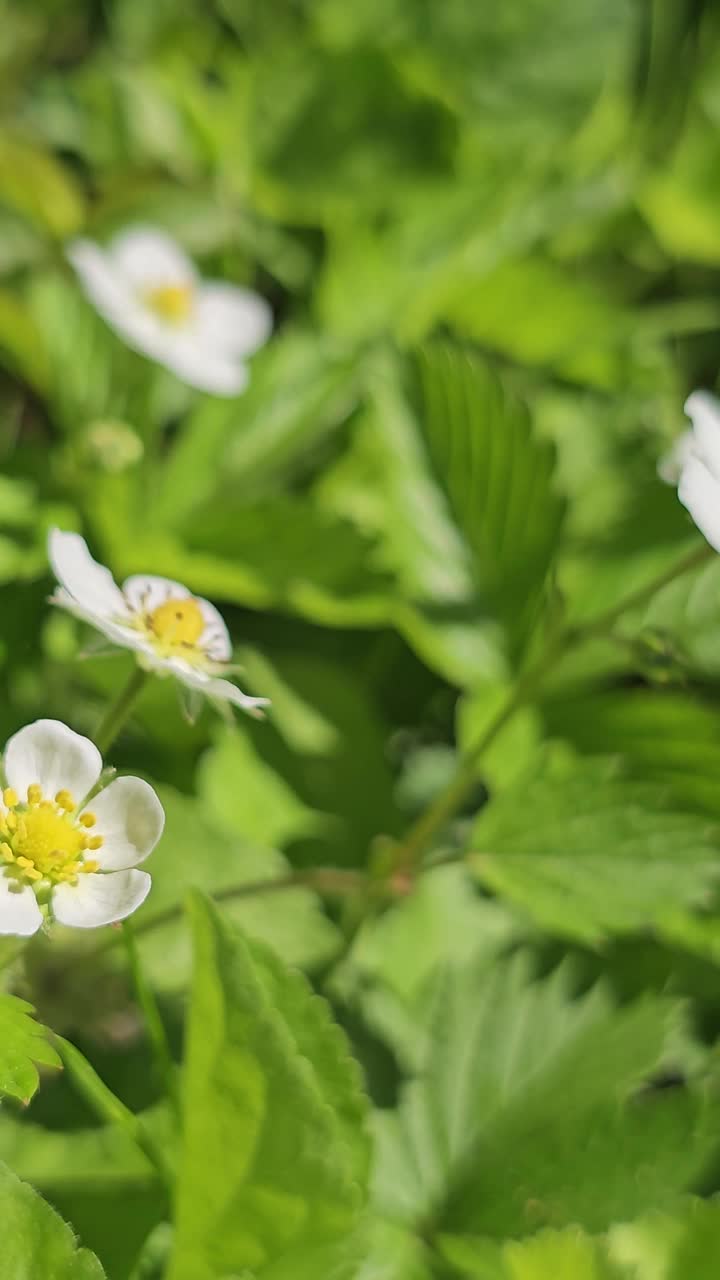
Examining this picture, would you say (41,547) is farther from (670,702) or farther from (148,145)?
(148,145)

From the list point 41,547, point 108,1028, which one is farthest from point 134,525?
point 108,1028

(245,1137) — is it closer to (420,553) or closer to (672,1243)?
(672,1243)

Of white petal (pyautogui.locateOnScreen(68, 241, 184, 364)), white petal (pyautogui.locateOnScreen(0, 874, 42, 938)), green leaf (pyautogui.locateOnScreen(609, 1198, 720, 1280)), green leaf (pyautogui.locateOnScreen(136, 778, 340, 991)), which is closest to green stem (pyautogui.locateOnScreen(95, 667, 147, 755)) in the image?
white petal (pyautogui.locateOnScreen(0, 874, 42, 938))

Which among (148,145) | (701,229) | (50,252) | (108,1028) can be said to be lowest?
(108,1028)

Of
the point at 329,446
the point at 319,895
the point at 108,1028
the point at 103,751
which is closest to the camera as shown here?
the point at 103,751

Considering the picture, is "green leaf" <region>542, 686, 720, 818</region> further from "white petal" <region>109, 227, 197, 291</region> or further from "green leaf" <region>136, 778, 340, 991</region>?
"white petal" <region>109, 227, 197, 291</region>

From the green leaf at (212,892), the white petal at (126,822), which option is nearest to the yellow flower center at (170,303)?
the green leaf at (212,892)
